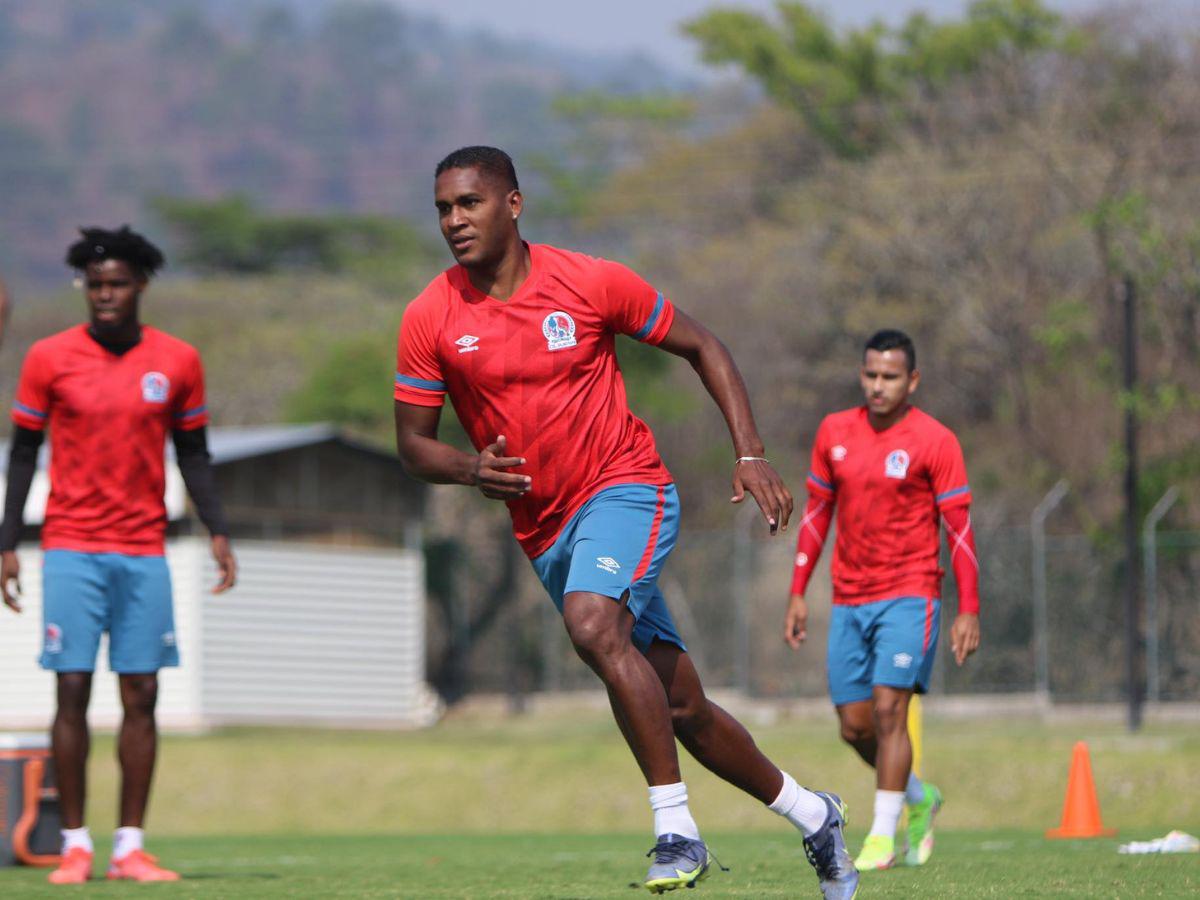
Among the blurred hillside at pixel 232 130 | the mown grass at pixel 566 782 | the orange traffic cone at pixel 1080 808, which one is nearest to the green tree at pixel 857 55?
the mown grass at pixel 566 782

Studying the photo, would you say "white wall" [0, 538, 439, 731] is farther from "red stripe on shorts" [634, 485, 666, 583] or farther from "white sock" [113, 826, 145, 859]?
"red stripe on shorts" [634, 485, 666, 583]

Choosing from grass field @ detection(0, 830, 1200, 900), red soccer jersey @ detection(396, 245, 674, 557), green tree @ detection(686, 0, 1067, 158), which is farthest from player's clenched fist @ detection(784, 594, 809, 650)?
green tree @ detection(686, 0, 1067, 158)

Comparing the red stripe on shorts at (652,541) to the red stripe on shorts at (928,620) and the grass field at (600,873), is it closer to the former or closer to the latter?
the grass field at (600,873)

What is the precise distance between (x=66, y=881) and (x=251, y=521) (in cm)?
1986

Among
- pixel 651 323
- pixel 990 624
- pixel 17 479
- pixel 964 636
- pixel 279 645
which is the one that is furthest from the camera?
pixel 279 645

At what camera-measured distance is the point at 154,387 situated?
9.56 metres

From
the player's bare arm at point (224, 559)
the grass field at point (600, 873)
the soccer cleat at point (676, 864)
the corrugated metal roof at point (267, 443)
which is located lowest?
the grass field at point (600, 873)

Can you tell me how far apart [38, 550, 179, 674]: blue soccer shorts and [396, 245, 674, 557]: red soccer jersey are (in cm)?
284

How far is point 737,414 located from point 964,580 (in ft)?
11.4

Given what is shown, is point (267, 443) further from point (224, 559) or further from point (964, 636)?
point (964, 636)

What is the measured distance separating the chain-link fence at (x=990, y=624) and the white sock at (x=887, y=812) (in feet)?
46.1

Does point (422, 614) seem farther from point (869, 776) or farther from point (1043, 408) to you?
point (869, 776)

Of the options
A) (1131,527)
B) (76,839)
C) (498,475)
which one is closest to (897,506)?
(498,475)

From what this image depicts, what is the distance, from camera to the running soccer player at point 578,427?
6.78 meters
